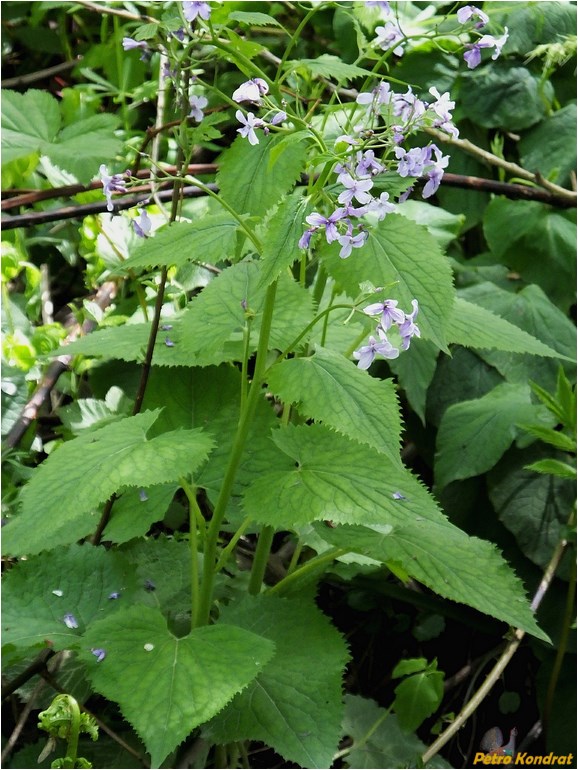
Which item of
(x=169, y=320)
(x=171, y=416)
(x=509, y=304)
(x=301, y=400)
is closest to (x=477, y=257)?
(x=509, y=304)

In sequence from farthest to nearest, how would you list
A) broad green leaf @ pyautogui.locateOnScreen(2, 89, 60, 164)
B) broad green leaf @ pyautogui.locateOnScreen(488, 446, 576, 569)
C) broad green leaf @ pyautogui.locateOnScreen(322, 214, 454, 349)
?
broad green leaf @ pyautogui.locateOnScreen(2, 89, 60, 164) → broad green leaf @ pyautogui.locateOnScreen(488, 446, 576, 569) → broad green leaf @ pyautogui.locateOnScreen(322, 214, 454, 349)

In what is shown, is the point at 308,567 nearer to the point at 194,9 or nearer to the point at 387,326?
the point at 387,326

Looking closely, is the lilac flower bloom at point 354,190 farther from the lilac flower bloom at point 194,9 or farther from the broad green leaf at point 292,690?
the broad green leaf at point 292,690

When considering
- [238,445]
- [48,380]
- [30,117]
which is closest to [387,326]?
[238,445]

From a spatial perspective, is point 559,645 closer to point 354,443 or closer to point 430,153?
point 354,443

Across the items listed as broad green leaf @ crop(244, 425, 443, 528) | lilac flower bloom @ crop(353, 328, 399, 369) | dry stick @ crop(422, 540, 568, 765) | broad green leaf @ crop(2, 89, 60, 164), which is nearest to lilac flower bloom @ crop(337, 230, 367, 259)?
lilac flower bloom @ crop(353, 328, 399, 369)

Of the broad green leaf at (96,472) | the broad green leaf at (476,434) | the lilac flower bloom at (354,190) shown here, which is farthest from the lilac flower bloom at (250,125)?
the broad green leaf at (476,434)

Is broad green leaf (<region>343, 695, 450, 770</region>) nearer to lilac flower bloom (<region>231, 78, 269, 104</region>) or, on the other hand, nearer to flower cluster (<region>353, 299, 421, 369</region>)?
flower cluster (<region>353, 299, 421, 369</region>)
